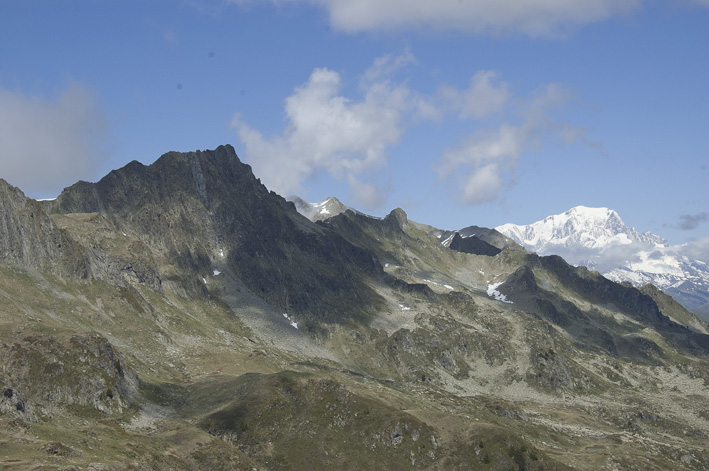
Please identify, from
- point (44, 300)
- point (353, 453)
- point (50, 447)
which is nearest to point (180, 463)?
point (50, 447)

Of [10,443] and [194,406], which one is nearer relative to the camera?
[10,443]

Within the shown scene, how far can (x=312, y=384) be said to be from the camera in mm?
168375

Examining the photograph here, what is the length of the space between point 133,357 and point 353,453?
84322 millimetres

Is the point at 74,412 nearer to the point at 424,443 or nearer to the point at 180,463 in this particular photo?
the point at 180,463

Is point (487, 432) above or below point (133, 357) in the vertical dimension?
below

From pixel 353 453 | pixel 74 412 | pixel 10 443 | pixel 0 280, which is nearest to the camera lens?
pixel 10 443

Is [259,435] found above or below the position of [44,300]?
below

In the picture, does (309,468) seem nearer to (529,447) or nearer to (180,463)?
(180,463)

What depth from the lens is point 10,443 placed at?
9269 cm

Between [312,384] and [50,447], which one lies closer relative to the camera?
[50,447]

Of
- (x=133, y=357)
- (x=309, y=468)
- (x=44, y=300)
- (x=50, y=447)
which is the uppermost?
(x=44, y=300)

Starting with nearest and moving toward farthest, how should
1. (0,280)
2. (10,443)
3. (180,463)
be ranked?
(10,443)
(180,463)
(0,280)

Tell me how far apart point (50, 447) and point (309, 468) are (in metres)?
60.8

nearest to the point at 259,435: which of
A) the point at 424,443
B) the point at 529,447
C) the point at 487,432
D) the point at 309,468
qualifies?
the point at 309,468
